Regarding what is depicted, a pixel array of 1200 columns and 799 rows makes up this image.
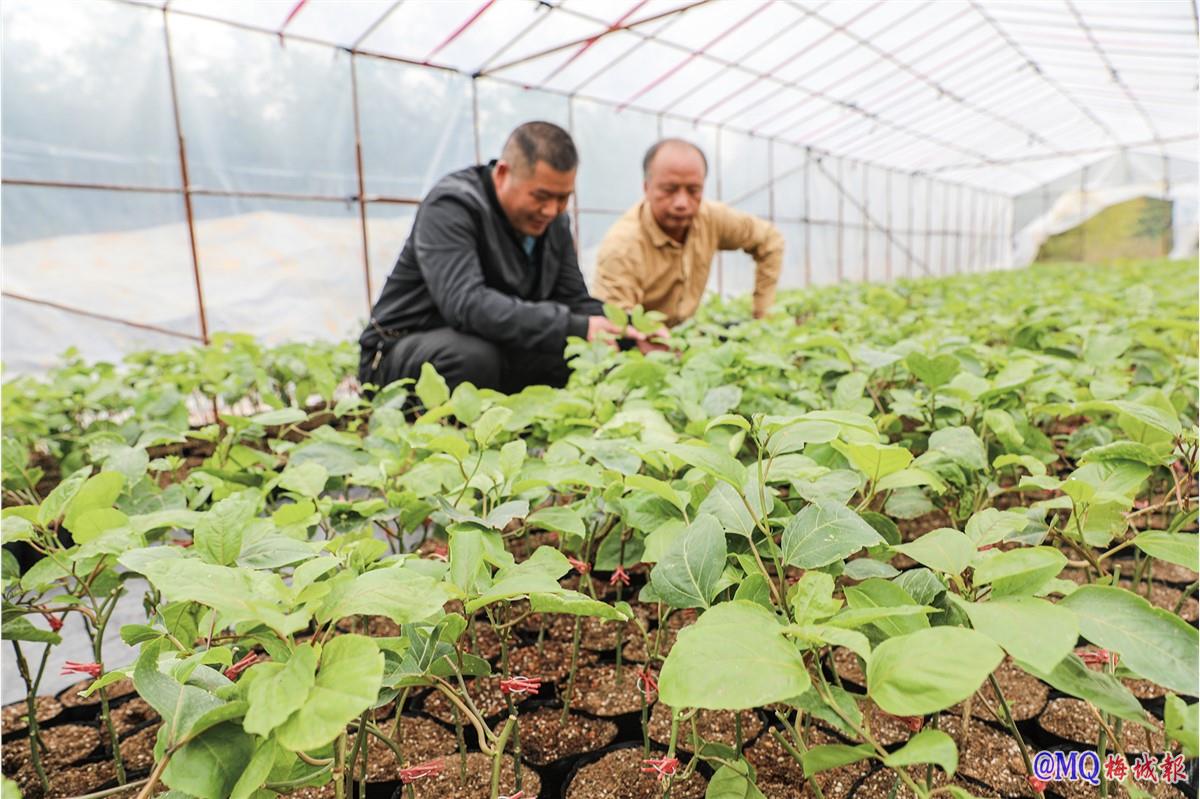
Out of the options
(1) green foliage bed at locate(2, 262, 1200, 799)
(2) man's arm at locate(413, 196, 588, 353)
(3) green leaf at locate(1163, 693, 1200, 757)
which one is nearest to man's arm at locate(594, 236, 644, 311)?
(2) man's arm at locate(413, 196, 588, 353)

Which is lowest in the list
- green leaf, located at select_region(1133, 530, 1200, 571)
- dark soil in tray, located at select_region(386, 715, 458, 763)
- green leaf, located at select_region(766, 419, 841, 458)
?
dark soil in tray, located at select_region(386, 715, 458, 763)

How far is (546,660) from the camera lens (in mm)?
1037

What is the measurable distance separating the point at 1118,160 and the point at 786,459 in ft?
81.7

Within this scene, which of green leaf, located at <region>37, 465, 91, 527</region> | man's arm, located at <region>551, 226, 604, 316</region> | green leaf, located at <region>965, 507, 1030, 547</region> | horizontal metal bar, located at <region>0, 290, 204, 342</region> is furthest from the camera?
horizontal metal bar, located at <region>0, 290, 204, 342</region>

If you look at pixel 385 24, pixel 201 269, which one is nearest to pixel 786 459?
pixel 201 269

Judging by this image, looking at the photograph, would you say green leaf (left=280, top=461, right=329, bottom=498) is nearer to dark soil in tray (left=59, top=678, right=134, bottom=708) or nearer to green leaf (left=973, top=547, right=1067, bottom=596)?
dark soil in tray (left=59, top=678, right=134, bottom=708)

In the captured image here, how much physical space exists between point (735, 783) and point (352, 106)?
6805 mm

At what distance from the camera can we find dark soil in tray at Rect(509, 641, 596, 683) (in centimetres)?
100

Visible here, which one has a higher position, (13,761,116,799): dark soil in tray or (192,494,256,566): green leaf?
(192,494,256,566): green leaf

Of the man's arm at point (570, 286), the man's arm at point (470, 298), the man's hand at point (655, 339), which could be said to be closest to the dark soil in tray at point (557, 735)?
the man's hand at point (655, 339)

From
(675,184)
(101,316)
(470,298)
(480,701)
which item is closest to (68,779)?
(480,701)

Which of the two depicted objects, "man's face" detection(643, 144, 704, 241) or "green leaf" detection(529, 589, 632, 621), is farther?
"man's face" detection(643, 144, 704, 241)

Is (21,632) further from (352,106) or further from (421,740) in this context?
(352,106)

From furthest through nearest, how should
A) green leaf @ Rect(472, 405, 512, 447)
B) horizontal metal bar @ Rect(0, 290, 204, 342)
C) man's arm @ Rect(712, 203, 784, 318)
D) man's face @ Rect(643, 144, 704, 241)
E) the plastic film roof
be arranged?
the plastic film roof → horizontal metal bar @ Rect(0, 290, 204, 342) → man's arm @ Rect(712, 203, 784, 318) → man's face @ Rect(643, 144, 704, 241) → green leaf @ Rect(472, 405, 512, 447)
